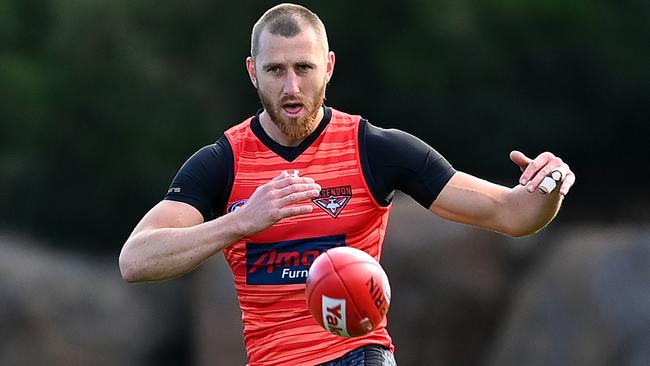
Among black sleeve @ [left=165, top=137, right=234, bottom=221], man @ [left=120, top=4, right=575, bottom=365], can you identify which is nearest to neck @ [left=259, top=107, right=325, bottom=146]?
man @ [left=120, top=4, right=575, bottom=365]

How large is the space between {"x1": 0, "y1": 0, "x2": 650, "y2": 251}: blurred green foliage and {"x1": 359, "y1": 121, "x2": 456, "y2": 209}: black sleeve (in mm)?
10079

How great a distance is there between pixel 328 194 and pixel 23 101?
1218 centimetres

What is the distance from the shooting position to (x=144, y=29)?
1808cm

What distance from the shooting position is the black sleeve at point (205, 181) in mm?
6703

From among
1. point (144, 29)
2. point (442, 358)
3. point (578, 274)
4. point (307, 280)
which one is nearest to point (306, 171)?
point (307, 280)

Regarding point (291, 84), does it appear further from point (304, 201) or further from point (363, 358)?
point (363, 358)

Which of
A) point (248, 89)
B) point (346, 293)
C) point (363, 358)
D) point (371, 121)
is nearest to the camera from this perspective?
point (346, 293)

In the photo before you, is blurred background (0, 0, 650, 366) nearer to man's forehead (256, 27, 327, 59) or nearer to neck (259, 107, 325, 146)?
neck (259, 107, 325, 146)

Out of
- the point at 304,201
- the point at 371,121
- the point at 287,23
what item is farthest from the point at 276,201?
the point at 371,121

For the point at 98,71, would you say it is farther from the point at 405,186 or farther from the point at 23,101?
the point at 405,186

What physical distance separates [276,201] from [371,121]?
438 inches

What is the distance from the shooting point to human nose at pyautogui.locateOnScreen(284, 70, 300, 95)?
6.63 metres

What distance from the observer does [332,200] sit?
662 centimetres

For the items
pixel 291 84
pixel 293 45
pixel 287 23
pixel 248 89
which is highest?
pixel 248 89
